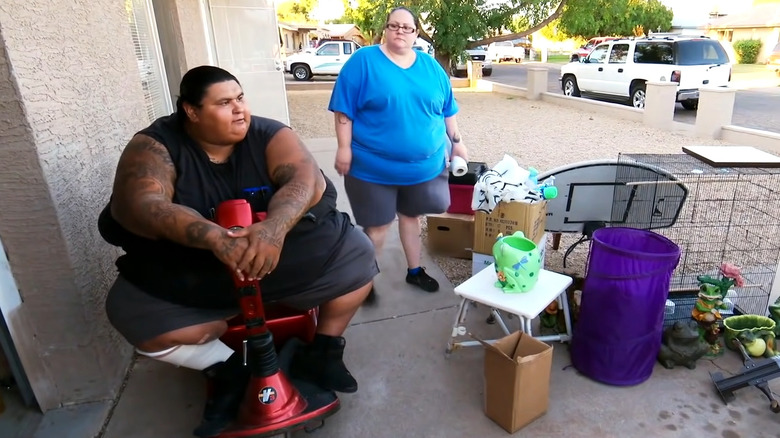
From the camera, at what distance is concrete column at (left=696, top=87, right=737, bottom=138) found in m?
7.58

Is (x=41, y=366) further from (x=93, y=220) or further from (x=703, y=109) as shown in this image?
(x=703, y=109)

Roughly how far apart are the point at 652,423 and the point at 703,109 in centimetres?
732

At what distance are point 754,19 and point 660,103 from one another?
3194 cm

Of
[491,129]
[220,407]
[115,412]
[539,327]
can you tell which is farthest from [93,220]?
[491,129]

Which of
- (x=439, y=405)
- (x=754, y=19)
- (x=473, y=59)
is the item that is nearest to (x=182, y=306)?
(x=439, y=405)

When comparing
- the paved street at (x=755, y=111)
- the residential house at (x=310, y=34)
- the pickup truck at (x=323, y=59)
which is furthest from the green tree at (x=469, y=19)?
the residential house at (x=310, y=34)

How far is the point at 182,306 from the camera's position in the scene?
177 centimetres

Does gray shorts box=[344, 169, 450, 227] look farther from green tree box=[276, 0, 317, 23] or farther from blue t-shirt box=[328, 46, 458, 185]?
green tree box=[276, 0, 317, 23]

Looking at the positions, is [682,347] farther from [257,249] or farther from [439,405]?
[257,249]

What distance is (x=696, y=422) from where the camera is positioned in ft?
6.77

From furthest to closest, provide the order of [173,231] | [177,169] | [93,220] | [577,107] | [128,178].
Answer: [577,107], [93,220], [177,169], [128,178], [173,231]

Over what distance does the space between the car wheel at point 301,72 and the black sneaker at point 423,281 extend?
17.3 metres

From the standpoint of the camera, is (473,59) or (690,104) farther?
(473,59)

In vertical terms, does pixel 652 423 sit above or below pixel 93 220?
below
